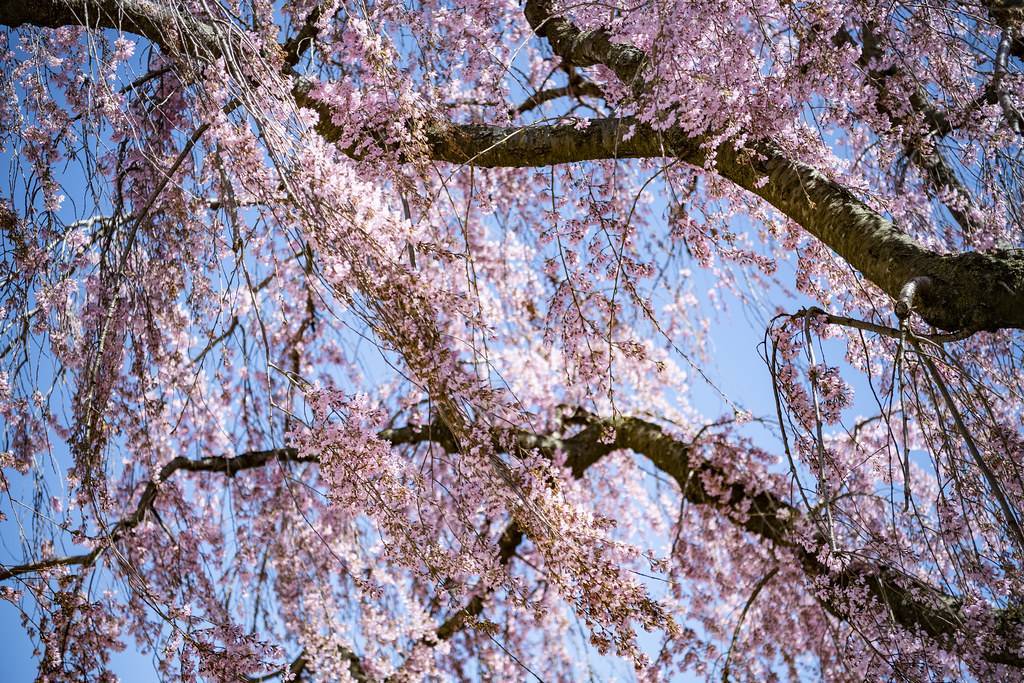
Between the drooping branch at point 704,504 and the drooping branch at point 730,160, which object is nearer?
the drooping branch at point 730,160

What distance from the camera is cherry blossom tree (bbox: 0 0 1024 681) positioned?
1.94m

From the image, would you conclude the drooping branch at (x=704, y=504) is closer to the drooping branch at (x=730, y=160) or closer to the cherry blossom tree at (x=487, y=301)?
the cherry blossom tree at (x=487, y=301)

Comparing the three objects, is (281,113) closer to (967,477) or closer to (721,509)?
(967,477)

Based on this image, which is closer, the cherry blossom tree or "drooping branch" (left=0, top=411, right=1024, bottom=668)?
the cherry blossom tree

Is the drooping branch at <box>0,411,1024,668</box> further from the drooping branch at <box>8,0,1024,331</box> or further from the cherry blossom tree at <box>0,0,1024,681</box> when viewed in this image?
the drooping branch at <box>8,0,1024,331</box>

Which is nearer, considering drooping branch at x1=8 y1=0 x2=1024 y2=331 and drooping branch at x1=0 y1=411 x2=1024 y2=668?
drooping branch at x1=8 y1=0 x2=1024 y2=331

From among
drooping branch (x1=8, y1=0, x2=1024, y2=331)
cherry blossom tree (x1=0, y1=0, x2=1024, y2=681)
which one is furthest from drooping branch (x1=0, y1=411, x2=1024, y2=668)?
drooping branch (x1=8, y1=0, x2=1024, y2=331)

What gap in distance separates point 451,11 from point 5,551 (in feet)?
7.07

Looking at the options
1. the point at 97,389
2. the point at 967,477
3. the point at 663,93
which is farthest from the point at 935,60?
the point at 97,389

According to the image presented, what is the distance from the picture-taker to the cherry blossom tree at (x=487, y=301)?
194cm

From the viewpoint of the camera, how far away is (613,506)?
482 cm

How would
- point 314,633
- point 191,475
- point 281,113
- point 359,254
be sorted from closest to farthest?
point 359,254 → point 281,113 → point 314,633 → point 191,475

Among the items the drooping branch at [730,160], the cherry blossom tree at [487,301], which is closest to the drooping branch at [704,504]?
the cherry blossom tree at [487,301]

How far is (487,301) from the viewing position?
3953 mm
